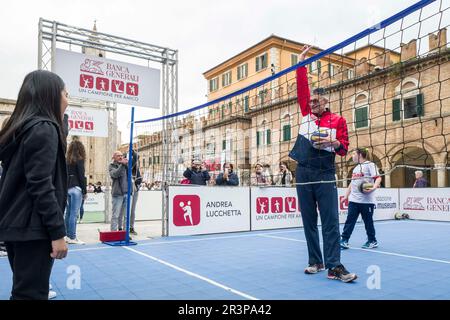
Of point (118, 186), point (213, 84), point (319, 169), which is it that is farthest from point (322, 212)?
point (213, 84)

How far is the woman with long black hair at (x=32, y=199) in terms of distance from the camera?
5.85 feet

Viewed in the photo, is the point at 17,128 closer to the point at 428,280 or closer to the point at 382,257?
the point at 428,280

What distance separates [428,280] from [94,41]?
7593 mm

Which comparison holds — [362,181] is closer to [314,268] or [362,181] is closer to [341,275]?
[314,268]

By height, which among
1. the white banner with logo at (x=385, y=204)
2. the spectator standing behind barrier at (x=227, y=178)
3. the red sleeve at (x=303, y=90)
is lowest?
the white banner with logo at (x=385, y=204)

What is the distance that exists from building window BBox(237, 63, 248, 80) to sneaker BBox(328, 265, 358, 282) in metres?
34.3

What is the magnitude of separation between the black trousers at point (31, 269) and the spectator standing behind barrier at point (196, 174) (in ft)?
22.0

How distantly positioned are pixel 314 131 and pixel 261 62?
1280 inches

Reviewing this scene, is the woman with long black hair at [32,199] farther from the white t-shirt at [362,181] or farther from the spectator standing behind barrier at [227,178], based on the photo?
the spectator standing behind barrier at [227,178]

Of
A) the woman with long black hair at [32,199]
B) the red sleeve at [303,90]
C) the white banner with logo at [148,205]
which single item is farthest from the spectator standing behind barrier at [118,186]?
the woman with long black hair at [32,199]

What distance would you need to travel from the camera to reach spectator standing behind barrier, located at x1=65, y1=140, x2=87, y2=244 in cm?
627

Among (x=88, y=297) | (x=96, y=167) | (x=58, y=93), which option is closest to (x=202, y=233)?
(x=88, y=297)

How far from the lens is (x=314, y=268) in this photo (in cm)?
422
